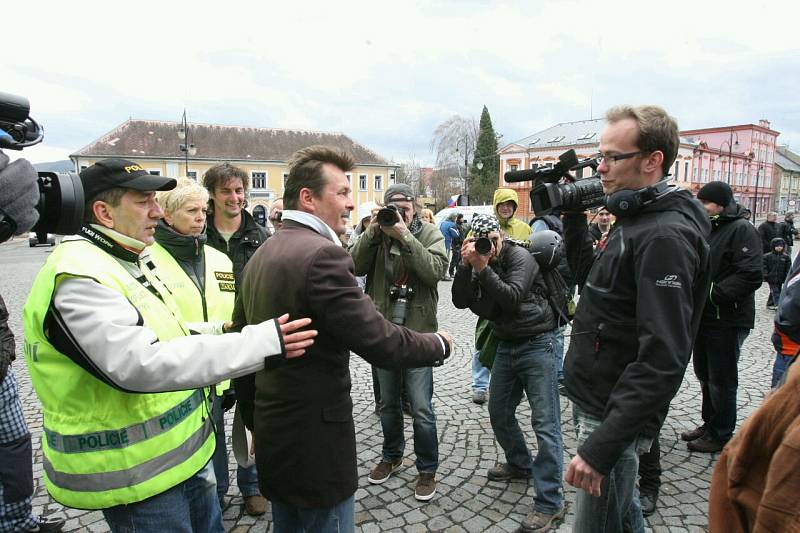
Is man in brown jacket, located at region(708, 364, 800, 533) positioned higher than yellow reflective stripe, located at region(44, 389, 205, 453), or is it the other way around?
man in brown jacket, located at region(708, 364, 800, 533)

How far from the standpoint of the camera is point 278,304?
1940mm

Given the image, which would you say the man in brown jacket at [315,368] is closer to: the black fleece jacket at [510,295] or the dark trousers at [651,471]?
the black fleece jacket at [510,295]

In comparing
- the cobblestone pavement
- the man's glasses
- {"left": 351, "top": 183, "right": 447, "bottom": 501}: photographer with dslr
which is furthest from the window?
the man's glasses

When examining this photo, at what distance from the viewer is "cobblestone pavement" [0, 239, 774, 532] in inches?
122

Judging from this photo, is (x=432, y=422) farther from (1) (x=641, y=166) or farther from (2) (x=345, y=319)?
(1) (x=641, y=166)

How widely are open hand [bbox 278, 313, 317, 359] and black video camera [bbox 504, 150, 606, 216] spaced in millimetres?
1252

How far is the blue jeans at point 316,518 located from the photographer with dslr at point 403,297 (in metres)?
1.40

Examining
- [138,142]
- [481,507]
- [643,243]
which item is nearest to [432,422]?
[481,507]

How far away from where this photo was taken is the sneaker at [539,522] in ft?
9.68

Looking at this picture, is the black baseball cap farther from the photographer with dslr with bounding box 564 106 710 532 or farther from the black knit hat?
the black knit hat

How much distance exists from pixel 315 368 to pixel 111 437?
2.45 ft

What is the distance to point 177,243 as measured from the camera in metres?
3.04

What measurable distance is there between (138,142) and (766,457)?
5378 centimetres

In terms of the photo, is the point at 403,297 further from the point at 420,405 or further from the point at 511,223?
the point at 511,223
